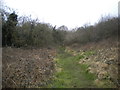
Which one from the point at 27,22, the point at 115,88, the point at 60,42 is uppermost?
the point at 27,22

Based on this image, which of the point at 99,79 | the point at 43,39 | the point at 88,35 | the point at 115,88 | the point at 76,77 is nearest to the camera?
the point at 115,88

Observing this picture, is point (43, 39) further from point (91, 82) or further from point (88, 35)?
point (91, 82)

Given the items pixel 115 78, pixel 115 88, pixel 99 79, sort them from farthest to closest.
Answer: pixel 99 79 < pixel 115 78 < pixel 115 88

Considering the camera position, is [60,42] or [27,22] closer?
[27,22]

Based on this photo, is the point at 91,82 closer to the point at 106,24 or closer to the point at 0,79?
the point at 0,79

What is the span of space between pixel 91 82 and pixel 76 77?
64.2 inches

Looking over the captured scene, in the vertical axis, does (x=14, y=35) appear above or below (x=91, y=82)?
above

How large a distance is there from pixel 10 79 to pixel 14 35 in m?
20.0

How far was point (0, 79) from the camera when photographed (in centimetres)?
892

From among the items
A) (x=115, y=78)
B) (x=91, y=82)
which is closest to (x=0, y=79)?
(x=91, y=82)

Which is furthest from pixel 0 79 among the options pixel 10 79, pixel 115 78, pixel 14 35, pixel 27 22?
pixel 27 22

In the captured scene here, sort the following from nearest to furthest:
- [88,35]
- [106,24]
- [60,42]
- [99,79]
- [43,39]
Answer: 1. [99,79]
2. [106,24]
3. [88,35]
4. [43,39]
5. [60,42]

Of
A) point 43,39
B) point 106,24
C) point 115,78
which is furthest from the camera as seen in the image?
point 43,39

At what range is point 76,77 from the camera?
12.0m
